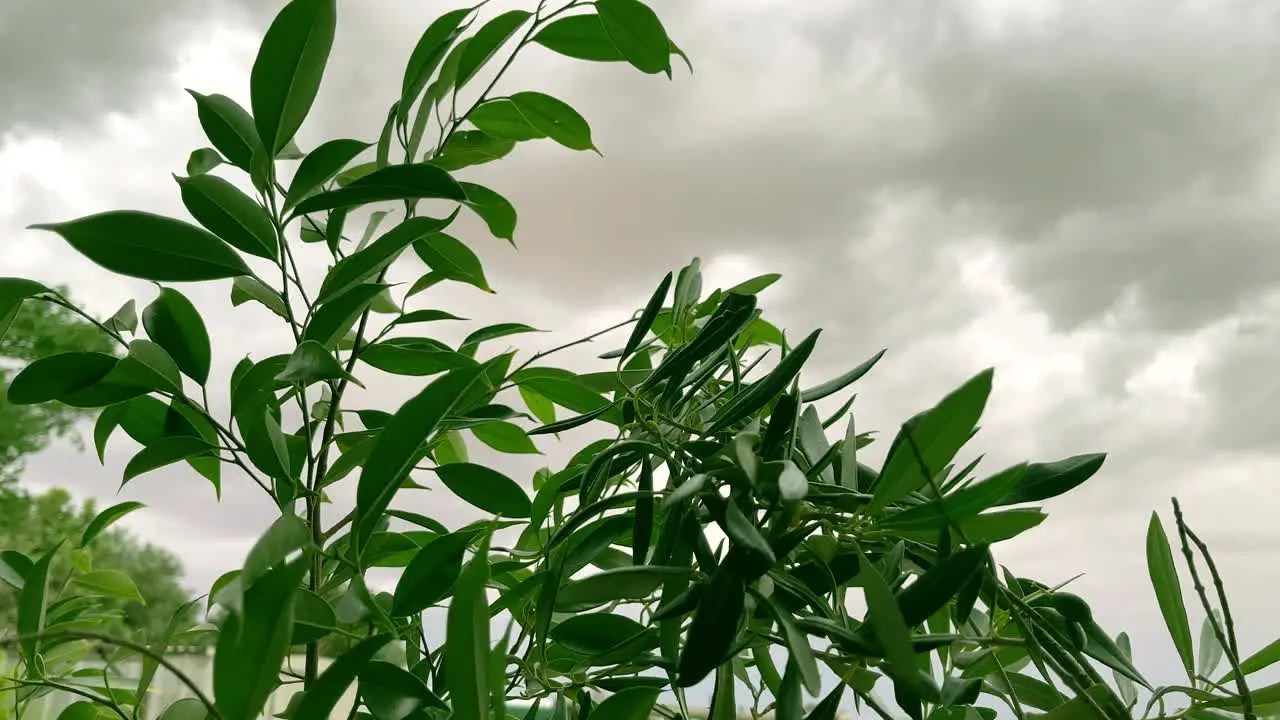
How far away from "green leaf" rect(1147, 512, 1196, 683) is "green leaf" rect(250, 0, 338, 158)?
34 centimetres

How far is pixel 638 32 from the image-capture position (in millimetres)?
424

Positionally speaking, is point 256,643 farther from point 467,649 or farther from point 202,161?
point 202,161

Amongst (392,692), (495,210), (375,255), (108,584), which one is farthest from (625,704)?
(108,584)

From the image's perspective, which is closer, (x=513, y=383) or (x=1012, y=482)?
(x=1012, y=482)

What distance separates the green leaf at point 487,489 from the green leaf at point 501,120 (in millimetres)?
197

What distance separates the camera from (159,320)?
15.8 inches

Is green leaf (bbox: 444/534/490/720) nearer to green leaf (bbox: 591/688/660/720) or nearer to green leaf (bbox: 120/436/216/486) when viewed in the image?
green leaf (bbox: 591/688/660/720)

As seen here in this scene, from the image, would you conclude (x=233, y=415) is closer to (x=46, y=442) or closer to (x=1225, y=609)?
(x=1225, y=609)

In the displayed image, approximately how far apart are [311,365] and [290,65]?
0.35 feet

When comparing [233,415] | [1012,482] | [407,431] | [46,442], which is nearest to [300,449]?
[233,415]

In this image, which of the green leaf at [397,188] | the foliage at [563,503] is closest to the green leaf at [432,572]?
the foliage at [563,503]

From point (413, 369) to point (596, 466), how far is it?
0.64ft

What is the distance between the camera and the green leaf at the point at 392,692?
0.29m

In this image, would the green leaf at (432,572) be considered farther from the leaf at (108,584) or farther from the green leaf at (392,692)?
the leaf at (108,584)
